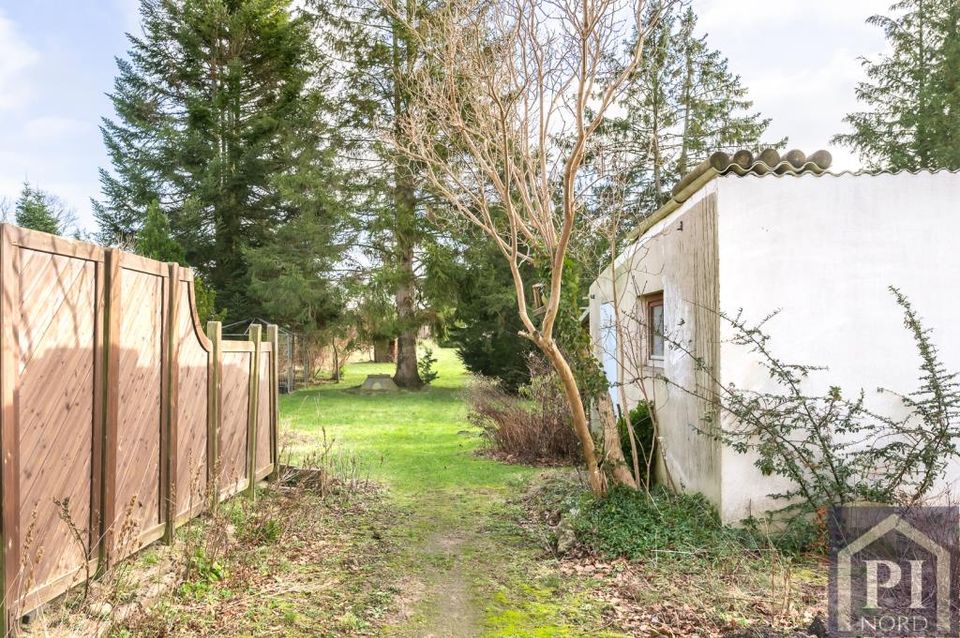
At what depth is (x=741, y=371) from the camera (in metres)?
5.33

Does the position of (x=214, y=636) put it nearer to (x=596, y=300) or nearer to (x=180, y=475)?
(x=180, y=475)

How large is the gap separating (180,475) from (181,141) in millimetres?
21483

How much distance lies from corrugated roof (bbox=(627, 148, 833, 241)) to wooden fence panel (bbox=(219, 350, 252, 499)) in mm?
4978

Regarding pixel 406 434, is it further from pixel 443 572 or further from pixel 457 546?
pixel 443 572

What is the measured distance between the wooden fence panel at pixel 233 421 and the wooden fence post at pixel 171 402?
949mm

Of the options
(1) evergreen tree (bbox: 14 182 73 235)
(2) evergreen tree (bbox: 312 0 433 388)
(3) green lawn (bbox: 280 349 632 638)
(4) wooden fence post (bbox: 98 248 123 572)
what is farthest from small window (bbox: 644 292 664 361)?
(1) evergreen tree (bbox: 14 182 73 235)

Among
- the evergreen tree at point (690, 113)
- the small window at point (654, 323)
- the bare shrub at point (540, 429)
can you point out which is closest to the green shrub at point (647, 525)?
the small window at point (654, 323)

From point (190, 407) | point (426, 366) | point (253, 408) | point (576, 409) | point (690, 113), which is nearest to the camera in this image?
point (190, 407)

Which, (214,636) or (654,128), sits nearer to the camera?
(214,636)

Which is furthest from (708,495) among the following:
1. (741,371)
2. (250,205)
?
(250,205)

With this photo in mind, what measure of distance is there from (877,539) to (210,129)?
2484 centimetres

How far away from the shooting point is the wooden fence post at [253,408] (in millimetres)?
6605

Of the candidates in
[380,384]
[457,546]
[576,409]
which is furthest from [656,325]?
[380,384]

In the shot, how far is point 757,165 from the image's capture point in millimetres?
5395
